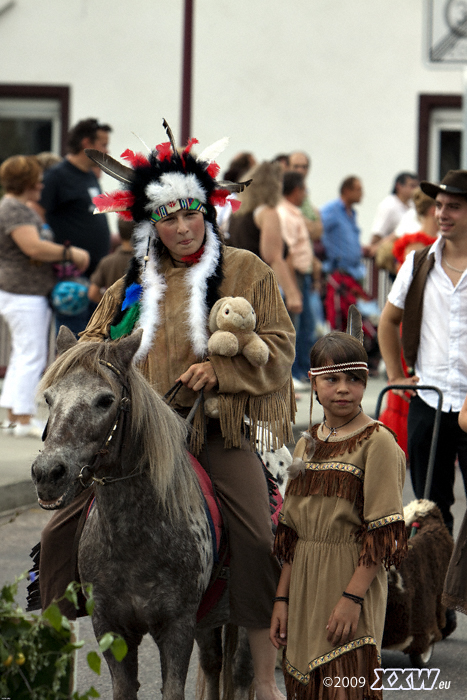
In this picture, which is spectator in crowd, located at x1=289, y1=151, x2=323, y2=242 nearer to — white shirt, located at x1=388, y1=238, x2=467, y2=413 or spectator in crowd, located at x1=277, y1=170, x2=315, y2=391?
spectator in crowd, located at x1=277, y1=170, x2=315, y2=391

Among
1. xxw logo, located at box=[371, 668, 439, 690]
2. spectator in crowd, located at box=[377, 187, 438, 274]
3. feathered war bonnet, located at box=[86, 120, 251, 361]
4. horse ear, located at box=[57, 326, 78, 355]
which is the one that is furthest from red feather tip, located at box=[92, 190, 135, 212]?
spectator in crowd, located at box=[377, 187, 438, 274]

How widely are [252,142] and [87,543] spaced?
12829mm

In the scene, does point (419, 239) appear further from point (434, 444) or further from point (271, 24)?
point (271, 24)

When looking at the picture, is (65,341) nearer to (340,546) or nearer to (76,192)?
(340,546)

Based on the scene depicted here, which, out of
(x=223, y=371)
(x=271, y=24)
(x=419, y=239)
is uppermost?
(x=271, y=24)

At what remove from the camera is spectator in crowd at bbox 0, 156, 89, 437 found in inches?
355

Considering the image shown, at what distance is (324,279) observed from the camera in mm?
13680

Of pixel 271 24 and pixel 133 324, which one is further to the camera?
pixel 271 24

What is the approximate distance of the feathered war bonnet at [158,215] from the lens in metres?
3.99

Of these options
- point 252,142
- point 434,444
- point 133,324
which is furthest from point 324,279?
point 133,324

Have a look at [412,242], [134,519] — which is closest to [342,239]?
[412,242]

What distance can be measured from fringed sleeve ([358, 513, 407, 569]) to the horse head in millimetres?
826

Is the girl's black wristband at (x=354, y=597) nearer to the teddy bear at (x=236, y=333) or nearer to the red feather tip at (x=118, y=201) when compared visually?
the teddy bear at (x=236, y=333)

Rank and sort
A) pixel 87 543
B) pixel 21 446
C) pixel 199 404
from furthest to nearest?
pixel 21 446
pixel 199 404
pixel 87 543
